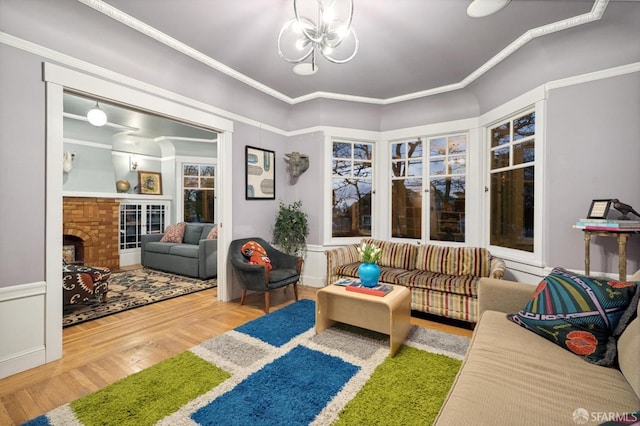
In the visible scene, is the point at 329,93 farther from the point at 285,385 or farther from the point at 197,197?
the point at 197,197

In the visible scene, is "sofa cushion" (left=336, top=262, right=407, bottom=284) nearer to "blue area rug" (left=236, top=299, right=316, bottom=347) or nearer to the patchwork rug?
"blue area rug" (left=236, top=299, right=316, bottom=347)

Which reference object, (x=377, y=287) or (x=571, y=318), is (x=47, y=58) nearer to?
(x=377, y=287)

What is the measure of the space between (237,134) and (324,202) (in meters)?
1.57

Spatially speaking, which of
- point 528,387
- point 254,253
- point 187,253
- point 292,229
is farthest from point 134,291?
point 528,387

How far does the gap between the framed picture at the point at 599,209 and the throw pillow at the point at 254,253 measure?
10.3 ft

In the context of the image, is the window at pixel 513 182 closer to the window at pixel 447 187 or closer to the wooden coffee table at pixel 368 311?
the window at pixel 447 187

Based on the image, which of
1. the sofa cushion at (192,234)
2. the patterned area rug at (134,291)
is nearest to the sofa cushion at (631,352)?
the patterned area rug at (134,291)

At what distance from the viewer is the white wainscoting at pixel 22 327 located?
2008mm

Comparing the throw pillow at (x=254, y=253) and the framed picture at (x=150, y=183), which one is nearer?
the throw pillow at (x=254, y=253)

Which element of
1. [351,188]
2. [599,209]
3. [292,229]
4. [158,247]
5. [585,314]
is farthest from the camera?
[158,247]

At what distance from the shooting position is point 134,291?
13.2 feet

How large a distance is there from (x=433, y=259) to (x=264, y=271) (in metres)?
2.06

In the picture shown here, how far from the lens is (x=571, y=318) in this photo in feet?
5.00

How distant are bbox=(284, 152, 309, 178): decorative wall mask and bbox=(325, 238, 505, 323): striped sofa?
142cm
